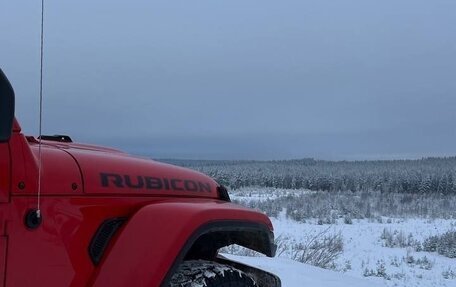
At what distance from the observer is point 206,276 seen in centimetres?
295

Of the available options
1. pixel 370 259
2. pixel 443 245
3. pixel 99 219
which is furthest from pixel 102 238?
pixel 443 245

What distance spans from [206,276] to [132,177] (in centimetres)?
62

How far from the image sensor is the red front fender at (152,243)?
2557 millimetres

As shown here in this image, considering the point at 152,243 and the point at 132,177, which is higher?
the point at 132,177

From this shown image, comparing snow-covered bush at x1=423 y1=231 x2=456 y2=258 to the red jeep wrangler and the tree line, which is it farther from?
the tree line

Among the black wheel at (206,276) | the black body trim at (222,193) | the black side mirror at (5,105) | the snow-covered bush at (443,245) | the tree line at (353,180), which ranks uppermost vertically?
the black side mirror at (5,105)

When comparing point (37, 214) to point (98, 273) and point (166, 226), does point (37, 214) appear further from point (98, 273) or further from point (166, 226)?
point (166, 226)

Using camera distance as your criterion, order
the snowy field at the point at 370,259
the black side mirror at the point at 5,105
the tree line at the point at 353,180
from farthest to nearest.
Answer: the tree line at the point at 353,180, the snowy field at the point at 370,259, the black side mirror at the point at 5,105

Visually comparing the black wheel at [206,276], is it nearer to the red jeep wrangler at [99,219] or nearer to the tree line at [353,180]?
the red jeep wrangler at [99,219]

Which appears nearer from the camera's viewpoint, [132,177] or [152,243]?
[152,243]

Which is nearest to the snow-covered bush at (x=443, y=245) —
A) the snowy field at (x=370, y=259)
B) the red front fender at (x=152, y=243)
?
the snowy field at (x=370, y=259)

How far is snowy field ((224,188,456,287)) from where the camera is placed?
762 centimetres

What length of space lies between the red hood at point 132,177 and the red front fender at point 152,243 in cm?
14

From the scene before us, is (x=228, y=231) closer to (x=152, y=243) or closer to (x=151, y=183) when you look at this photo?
(x=151, y=183)
